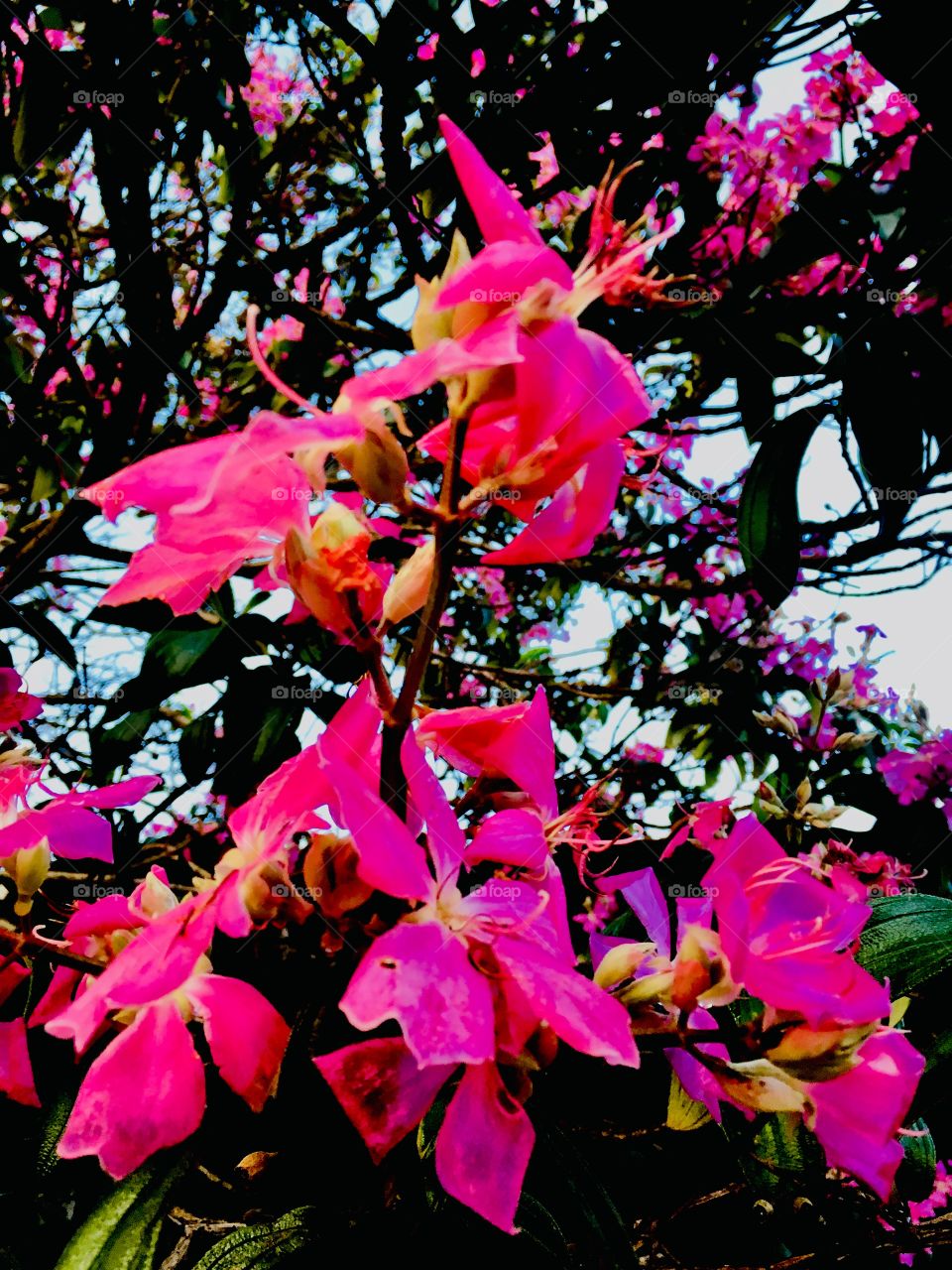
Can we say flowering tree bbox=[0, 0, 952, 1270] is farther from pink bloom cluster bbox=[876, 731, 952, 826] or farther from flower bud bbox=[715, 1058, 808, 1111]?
pink bloom cluster bbox=[876, 731, 952, 826]

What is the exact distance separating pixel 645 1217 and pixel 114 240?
1517 millimetres

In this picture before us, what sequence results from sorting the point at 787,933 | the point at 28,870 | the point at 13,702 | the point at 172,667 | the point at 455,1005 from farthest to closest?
1. the point at 172,667
2. the point at 13,702
3. the point at 28,870
4. the point at 787,933
5. the point at 455,1005

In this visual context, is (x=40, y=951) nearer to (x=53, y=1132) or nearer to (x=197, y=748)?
(x=53, y=1132)

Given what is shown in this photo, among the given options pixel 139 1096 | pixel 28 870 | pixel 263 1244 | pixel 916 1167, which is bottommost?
pixel 916 1167

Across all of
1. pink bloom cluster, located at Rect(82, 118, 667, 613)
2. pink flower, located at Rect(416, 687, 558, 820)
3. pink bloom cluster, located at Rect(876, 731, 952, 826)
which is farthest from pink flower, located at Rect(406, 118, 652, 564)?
pink bloom cluster, located at Rect(876, 731, 952, 826)

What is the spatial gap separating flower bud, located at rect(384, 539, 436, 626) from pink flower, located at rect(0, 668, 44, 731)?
554 mm

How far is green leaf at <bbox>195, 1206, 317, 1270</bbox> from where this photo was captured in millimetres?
512

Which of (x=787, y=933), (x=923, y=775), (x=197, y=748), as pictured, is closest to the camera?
(x=787, y=933)

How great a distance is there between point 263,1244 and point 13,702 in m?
0.58

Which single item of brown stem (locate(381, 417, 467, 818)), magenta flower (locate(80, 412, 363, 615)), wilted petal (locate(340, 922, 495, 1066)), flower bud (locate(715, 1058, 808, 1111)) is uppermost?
magenta flower (locate(80, 412, 363, 615))

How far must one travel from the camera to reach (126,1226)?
0.53 metres

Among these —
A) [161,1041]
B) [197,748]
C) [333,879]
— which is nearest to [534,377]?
[333,879]

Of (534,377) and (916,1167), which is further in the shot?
(916,1167)

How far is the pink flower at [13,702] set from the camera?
0.90m
